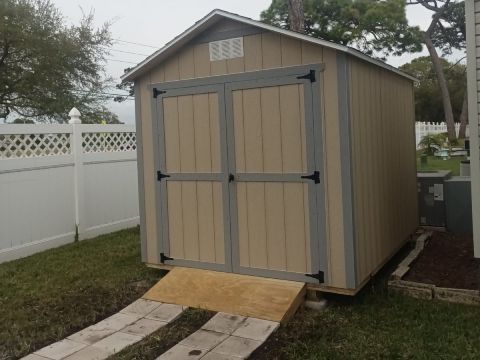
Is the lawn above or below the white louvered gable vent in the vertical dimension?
below

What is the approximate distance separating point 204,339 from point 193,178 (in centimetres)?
163

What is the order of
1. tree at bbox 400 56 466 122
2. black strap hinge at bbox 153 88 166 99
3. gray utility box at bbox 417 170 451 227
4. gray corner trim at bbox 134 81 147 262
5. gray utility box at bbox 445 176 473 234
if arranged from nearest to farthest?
black strap hinge at bbox 153 88 166 99 → gray corner trim at bbox 134 81 147 262 → gray utility box at bbox 445 176 473 234 → gray utility box at bbox 417 170 451 227 → tree at bbox 400 56 466 122

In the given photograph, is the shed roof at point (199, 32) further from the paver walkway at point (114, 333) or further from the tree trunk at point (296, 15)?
the tree trunk at point (296, 15)

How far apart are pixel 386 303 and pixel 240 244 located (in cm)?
133

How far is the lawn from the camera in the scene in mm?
3236

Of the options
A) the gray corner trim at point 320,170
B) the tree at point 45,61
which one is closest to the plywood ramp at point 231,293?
the gray corner trim at point 320,170

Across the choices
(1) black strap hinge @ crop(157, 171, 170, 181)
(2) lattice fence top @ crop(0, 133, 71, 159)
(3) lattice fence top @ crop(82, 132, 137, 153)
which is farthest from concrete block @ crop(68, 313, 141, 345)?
(3) lattice fence top @ crop(82, 132, 137, 153)

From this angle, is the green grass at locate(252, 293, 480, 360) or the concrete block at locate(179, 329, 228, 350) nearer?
the green grass at locate(252, 293, 480, 360)

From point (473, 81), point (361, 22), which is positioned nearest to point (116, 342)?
point (473, 81)

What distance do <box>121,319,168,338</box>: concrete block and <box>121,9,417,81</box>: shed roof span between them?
7.86 feet

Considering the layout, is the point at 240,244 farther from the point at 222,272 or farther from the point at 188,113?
the point at 188,113

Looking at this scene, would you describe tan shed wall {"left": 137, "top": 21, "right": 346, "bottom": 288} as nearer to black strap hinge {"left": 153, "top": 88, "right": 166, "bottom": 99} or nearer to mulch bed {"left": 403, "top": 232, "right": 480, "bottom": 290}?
black strap hinge {"left": 153, "top": 88, "right": 166, "bottom": 99}

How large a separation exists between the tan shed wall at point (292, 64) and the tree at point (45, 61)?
10624mm

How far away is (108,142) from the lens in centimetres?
741
